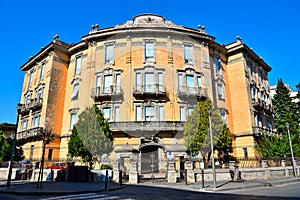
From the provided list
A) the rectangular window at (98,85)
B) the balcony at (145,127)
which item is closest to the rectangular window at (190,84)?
the balcony at (145,127)

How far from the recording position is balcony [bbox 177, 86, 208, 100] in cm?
2539

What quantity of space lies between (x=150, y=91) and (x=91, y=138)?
8.06 metres

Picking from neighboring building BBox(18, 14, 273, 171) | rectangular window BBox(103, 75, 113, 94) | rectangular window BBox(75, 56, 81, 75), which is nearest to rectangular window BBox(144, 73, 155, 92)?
neighboring building BBox(18, 14, 273, 171)

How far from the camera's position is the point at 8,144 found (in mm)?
26219

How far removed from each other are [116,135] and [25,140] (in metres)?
13.6

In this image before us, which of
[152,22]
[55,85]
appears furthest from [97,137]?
[152,22]

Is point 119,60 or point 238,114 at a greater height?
point 119,60

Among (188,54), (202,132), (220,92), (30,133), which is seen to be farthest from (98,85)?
(220,92)

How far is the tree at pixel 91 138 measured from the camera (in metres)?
20.5

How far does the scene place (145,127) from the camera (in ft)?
76.7

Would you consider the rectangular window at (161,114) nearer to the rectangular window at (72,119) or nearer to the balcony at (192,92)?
the balcony at (192,92)

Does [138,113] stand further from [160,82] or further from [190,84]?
[190,84]

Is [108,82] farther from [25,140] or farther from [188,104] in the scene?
[25,140]

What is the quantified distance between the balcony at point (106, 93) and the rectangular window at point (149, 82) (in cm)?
289
